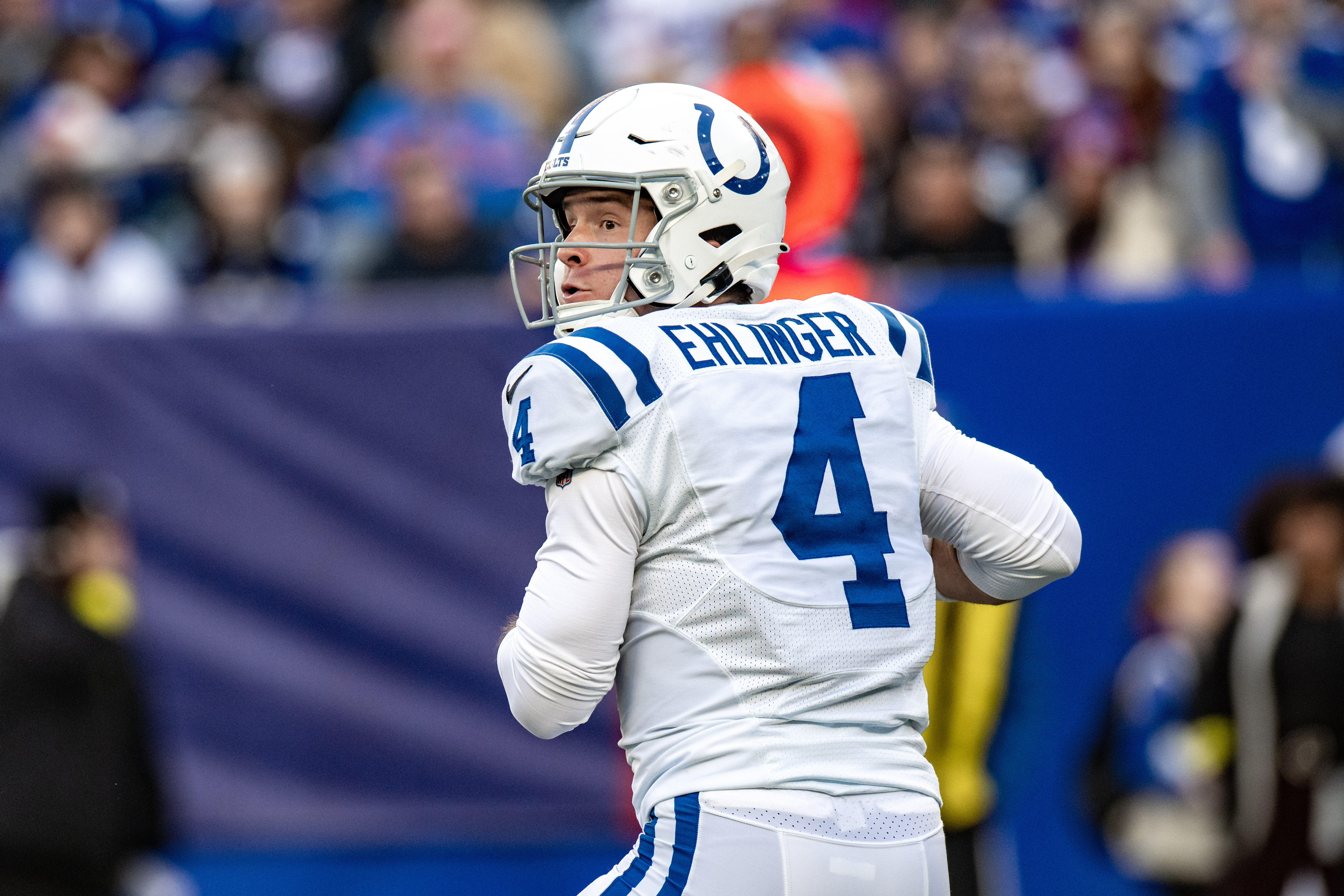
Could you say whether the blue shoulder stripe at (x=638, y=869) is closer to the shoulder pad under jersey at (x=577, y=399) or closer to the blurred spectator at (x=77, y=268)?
the shoulder pad under jersey at (x=577, y=399)

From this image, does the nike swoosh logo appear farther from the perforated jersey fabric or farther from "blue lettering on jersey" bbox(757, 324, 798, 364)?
the perforated jersey fabric

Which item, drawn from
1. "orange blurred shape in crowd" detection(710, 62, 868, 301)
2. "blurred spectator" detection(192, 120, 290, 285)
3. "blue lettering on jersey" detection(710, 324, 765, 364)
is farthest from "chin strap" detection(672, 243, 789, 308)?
"blurred spectator" detection(192, 120, 290, 285)

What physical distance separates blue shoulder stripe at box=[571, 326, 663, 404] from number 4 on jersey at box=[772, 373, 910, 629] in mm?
205

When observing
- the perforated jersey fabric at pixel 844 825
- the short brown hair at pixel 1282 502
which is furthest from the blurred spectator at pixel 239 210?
the perforated jersey fabric at pixel 844 825

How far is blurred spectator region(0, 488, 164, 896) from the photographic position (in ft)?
19.4

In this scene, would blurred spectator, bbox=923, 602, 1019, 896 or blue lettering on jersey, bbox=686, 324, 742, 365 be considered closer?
blue lettering on jersey, bbox=686, 324, 742, 365

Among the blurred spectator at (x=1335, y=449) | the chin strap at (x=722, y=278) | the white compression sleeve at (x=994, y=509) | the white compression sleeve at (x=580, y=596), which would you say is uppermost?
the blurred spectator at (x=1335, y=449)

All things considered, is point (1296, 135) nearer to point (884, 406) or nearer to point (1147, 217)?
point (1147, 217)

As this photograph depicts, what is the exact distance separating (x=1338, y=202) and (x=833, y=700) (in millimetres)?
6118

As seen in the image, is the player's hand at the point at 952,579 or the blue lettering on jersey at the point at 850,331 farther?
the player's hand at the point at 952,579

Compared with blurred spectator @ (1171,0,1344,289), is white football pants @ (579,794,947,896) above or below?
below

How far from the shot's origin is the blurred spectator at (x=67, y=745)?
5.93 m

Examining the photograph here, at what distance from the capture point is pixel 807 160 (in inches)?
202

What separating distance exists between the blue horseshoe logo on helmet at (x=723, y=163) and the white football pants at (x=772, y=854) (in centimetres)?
91
